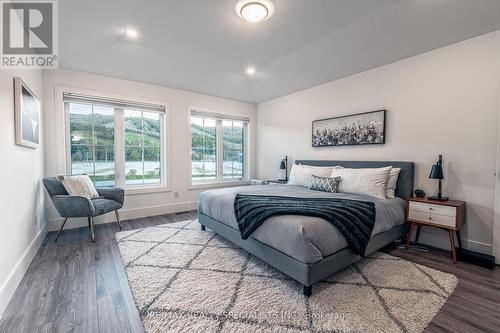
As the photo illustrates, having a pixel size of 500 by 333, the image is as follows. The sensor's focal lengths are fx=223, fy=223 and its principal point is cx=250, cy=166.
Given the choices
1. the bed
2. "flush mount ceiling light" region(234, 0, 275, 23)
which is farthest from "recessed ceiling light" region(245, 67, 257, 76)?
the bed

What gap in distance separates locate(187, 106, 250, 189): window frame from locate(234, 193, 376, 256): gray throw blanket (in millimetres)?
2459

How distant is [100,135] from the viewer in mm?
3771

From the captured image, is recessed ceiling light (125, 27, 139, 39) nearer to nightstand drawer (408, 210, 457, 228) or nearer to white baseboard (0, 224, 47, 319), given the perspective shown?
white baseboard (0, 224, 47, 319)

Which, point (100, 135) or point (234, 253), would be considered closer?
point (234, 253)

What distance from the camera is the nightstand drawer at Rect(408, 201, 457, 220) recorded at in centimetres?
240

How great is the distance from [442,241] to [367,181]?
1.10 m

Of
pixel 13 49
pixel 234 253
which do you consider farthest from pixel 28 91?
pixel 234 253

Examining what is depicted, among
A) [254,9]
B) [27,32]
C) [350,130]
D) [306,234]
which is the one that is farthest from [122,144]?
[350,130]

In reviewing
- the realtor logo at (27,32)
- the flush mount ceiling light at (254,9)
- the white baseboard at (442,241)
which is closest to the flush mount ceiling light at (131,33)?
the realtor logo at (27,32)

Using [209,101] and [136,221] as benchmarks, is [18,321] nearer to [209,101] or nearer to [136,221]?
[136,221]

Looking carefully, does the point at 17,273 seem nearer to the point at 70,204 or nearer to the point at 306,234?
the point at 70,204

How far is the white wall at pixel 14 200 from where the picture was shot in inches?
69.2

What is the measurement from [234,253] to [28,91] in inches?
112

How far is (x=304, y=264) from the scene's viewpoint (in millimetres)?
1746
